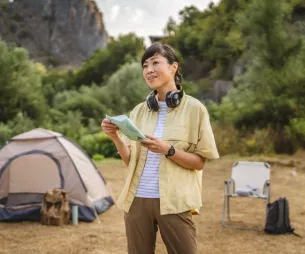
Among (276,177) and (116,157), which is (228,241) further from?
(116,157)

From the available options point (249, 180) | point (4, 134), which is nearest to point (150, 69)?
point (249, 180)

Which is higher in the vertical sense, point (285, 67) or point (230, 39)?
point (230, 39)

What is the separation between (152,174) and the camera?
2.06 metres

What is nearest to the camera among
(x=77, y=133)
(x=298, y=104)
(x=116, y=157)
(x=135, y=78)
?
(x=298, y=104)

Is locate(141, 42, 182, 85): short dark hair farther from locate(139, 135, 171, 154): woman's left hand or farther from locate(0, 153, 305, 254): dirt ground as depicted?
locate(0, 153, 305, 254): dirt ground

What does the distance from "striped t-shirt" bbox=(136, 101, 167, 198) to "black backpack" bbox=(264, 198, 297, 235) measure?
13.4ft

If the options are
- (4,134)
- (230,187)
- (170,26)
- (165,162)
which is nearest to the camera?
(165,162)

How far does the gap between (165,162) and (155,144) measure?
0.46 feet

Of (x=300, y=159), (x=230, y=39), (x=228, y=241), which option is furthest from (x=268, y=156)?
(x=230, y=39)

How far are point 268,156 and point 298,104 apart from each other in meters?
2.13

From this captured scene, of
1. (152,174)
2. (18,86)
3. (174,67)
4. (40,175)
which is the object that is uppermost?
(18,86)

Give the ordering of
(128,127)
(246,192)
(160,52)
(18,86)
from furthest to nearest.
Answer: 1. (18,86)
2. (246,192)
3. (160,52)
4. (128,127)

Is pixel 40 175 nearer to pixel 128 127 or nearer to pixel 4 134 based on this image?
pixel 128 127

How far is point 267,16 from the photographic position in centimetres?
1471
